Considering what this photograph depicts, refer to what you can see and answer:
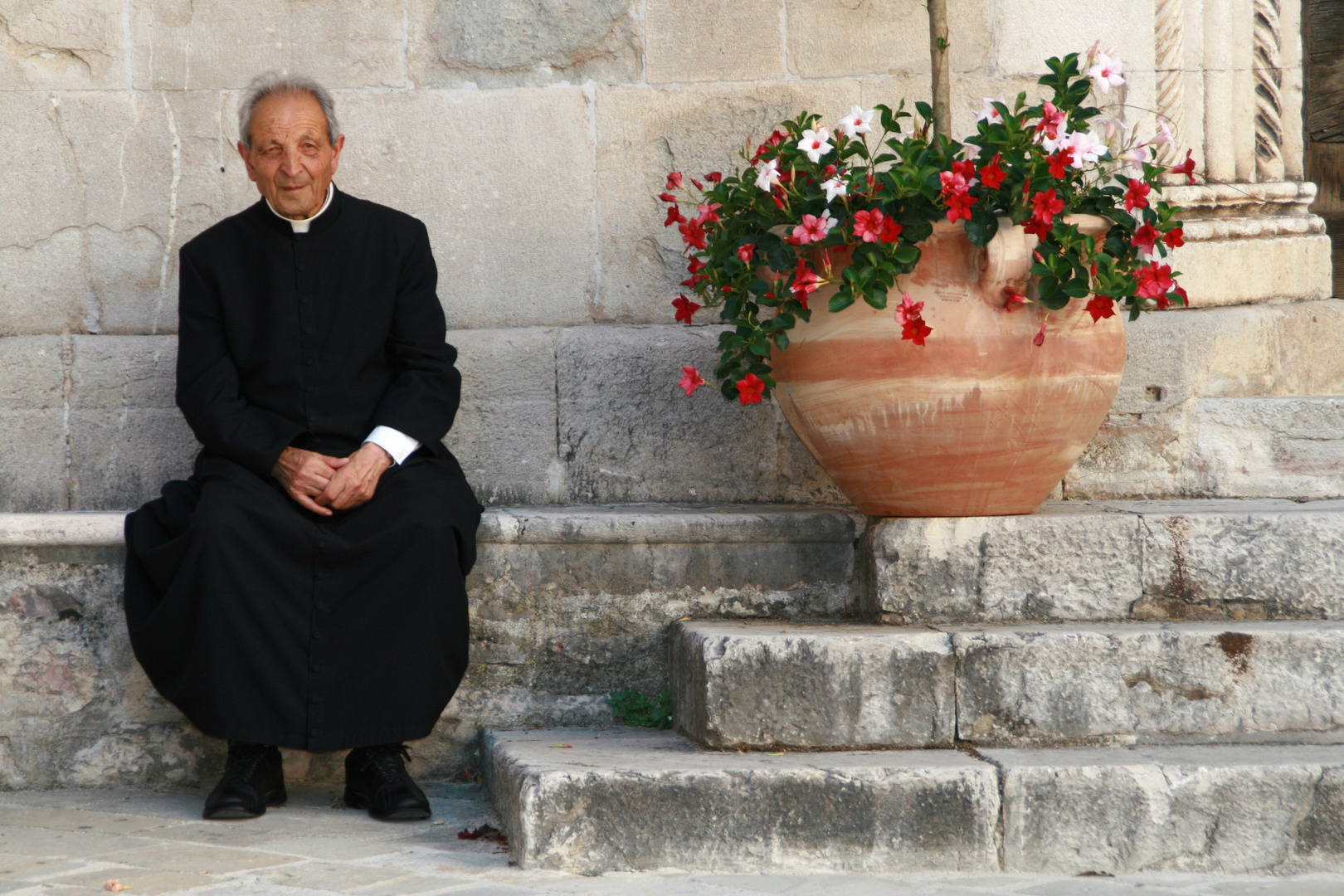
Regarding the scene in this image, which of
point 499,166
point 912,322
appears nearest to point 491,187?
point 499,166

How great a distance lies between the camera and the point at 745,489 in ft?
11.4

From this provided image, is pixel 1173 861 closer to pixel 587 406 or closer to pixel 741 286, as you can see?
pixel 741 286

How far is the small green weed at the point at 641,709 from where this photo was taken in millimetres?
3023

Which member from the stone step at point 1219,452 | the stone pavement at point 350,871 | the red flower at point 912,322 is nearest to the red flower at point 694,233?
the red flower at point 912,322

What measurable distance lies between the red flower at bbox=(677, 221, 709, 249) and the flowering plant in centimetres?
8

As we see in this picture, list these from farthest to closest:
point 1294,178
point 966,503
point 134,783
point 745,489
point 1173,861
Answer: point 1294,178 < point 745,489 < point 134,783 < point 966,503 < point 1173,861

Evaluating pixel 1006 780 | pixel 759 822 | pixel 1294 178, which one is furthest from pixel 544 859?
pixel 1294 178

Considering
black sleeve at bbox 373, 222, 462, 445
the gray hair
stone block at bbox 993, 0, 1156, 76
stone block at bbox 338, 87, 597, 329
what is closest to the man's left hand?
black sleeve at bbox 373, 222, 462, 445

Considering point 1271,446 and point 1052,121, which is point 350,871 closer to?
point 1052,121

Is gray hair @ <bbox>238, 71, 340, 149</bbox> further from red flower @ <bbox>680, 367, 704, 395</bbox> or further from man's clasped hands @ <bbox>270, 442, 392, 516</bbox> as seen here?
red flower @ <bbox>680, 367, 704, 395</bbox>

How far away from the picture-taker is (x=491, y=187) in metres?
3.60

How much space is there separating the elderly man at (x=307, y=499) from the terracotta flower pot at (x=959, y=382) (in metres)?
1.00

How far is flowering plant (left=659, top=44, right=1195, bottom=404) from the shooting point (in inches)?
101

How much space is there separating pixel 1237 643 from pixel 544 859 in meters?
1.55
